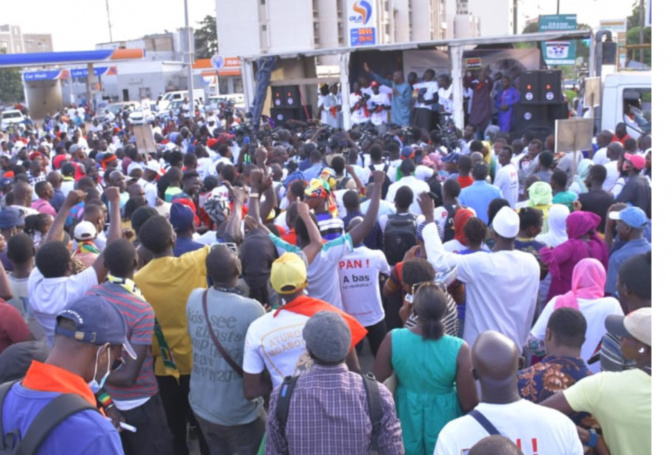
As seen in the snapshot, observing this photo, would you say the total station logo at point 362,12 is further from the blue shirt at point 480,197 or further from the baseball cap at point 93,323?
the baseball cap at point 93,323

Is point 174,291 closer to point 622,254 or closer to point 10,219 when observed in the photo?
point 10,219

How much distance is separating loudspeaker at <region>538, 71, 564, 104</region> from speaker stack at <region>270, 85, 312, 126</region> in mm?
7464

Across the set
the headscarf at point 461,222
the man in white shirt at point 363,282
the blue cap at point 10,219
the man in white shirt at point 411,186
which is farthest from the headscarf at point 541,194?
the blue cap at point 10,219

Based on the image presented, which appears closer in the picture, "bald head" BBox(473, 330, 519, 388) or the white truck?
"bald head" BBox(473, 330, 519, 388)

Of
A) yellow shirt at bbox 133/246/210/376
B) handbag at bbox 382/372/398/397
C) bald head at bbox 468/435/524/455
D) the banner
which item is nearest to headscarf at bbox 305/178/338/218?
yellow shirt at bbox 133/246/210/376

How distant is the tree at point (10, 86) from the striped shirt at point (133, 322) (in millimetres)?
71079

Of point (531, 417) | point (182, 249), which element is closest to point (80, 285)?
point (182, 249)

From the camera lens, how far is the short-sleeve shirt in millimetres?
4242

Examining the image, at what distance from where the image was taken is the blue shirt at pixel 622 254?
4.99 meters

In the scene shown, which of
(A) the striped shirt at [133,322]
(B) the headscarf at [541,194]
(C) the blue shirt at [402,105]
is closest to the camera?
(A) the striped shirt at [133,322]

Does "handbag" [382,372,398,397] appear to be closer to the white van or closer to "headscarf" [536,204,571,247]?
"headscarf" [536,204,571,247]

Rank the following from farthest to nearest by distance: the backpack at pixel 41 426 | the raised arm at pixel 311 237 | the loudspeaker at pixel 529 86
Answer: the loudspeaker at pixel 529 86 → the raised arm at pixel 311 237 → the backpack at pixel 41 426

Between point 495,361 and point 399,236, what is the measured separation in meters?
3.17
